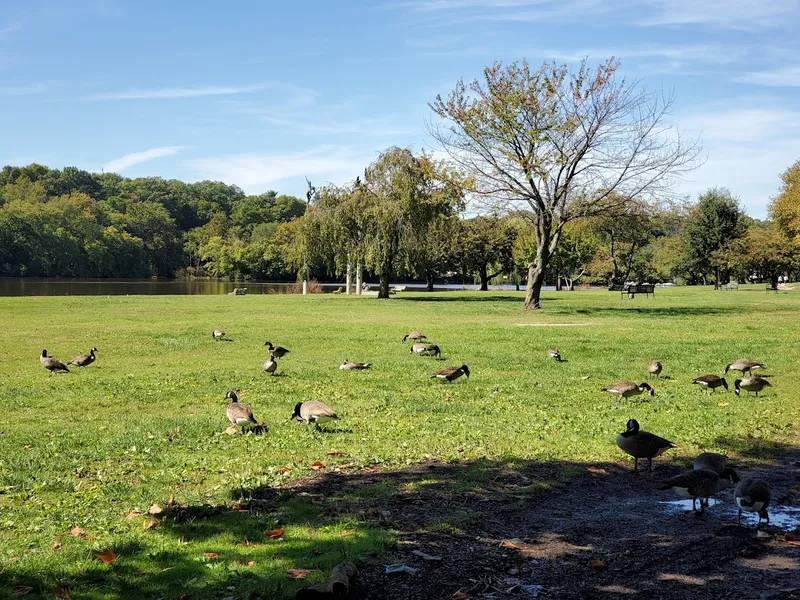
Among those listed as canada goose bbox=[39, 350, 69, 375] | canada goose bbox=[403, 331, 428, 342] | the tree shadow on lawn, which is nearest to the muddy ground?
the tree shadow on lawn

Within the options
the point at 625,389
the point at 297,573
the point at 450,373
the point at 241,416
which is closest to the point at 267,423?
the point at 241,416

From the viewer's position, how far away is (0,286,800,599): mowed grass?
5.78 meters

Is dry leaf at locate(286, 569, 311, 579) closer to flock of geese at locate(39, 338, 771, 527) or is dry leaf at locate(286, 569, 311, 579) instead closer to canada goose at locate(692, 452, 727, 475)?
flock of geese at locate(39, 338, 771, 527)

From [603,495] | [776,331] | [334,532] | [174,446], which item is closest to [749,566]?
[603,495]

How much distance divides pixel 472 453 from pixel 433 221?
3934cm

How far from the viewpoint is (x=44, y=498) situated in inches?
288

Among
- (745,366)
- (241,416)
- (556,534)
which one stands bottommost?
(556,534)

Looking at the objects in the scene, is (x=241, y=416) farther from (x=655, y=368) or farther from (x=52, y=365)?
(x=655, y=368)

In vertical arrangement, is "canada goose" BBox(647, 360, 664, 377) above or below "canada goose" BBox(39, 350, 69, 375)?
above

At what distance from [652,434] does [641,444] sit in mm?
347

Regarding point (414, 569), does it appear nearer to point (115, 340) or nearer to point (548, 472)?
point (548, 472)

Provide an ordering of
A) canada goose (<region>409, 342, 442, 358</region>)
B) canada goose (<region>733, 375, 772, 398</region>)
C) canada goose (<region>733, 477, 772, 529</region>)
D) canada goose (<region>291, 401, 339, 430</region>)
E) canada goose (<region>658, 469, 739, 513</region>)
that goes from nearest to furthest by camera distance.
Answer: canada goose (<region>733, 477, 772, 529</region>) < canada goose (<region>658, 469, 739, 513</region>) < canada goose (<region>291, 401, 339, 430</region>) < canada goose (<region>733, 375, 772, 398</region>) < canada goose (<region>409, 342, 442, 358</region>)

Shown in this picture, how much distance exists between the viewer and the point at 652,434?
8.66 meters

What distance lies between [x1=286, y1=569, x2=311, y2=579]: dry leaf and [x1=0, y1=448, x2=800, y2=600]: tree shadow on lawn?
88 millimetres
